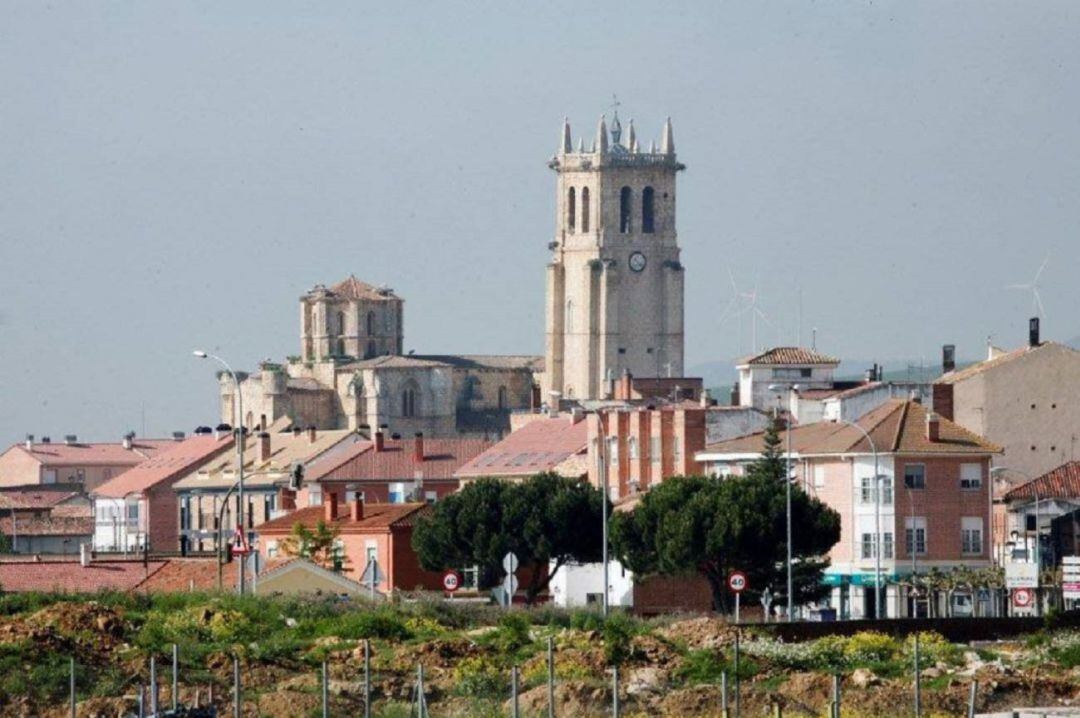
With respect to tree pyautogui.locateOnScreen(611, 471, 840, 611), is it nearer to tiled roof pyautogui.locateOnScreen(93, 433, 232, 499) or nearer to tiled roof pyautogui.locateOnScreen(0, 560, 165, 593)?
tiled roof pyautogui.locateOnScreen(0, 560, 165, 593)

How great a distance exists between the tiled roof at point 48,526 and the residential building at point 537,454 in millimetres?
18882

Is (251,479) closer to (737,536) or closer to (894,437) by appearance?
(894,437)

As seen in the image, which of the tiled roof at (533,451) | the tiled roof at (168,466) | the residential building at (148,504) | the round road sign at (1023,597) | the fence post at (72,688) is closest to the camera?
the fence post at (72,688)

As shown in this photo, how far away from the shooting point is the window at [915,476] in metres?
95.7

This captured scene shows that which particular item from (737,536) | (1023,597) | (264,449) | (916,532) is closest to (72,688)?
(1023,597)

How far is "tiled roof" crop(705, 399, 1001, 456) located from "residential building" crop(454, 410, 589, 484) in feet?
59.0

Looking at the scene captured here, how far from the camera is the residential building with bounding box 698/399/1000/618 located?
9512 cm

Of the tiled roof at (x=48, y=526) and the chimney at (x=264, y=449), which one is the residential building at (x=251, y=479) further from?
Result: the tiled roof at (x=48, y=526)

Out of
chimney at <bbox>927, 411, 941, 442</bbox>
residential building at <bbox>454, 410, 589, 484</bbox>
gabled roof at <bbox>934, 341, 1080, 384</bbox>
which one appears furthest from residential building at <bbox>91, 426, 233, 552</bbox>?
chimney at <bbox>927, 411, 941, 442</bbox>

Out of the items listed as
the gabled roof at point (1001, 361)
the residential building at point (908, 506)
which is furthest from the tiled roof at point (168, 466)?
the residential building at point (908, 506)

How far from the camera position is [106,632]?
54.3 metres

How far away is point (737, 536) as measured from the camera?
85125 mm

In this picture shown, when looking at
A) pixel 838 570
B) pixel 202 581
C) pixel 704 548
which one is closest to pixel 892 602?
pixel 838 570

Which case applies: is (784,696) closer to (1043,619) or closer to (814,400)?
(1043,619)
